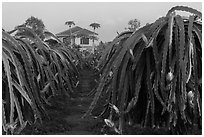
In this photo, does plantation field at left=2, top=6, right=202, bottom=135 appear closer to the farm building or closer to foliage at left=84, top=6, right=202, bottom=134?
foliage at left=84, top=6, right=202, bottom=134

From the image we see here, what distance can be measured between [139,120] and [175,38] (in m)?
0.77

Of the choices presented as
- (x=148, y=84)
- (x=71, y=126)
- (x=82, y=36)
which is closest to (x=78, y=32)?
(x=82, y=36)

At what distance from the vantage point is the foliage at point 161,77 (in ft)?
8.52

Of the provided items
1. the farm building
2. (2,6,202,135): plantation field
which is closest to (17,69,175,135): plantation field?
(2,6,202,135): plantation field

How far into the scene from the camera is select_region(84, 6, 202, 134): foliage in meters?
2.60

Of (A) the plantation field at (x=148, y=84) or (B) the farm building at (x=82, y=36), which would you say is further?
(B) the farm building at (x=82, y=36)

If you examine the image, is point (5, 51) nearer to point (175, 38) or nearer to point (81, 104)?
point (175, 38)

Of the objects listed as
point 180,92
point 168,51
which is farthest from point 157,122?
point 168,51

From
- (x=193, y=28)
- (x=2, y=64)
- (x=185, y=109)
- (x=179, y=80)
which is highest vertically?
(x=193, y=28)

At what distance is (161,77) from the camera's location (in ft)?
8.50

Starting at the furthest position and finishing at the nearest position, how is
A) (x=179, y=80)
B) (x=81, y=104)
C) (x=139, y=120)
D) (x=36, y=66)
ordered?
(x=81, y=104), (x=36, y=66), (x=139, y=120), (x=179, y=80)

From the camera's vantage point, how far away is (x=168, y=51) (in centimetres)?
272

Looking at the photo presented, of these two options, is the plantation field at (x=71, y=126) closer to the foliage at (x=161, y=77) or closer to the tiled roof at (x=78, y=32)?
the foliage at (x=161, y=77)

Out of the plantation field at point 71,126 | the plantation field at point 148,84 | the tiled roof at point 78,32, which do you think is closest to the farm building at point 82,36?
→ the tiled roof at point 78,32
